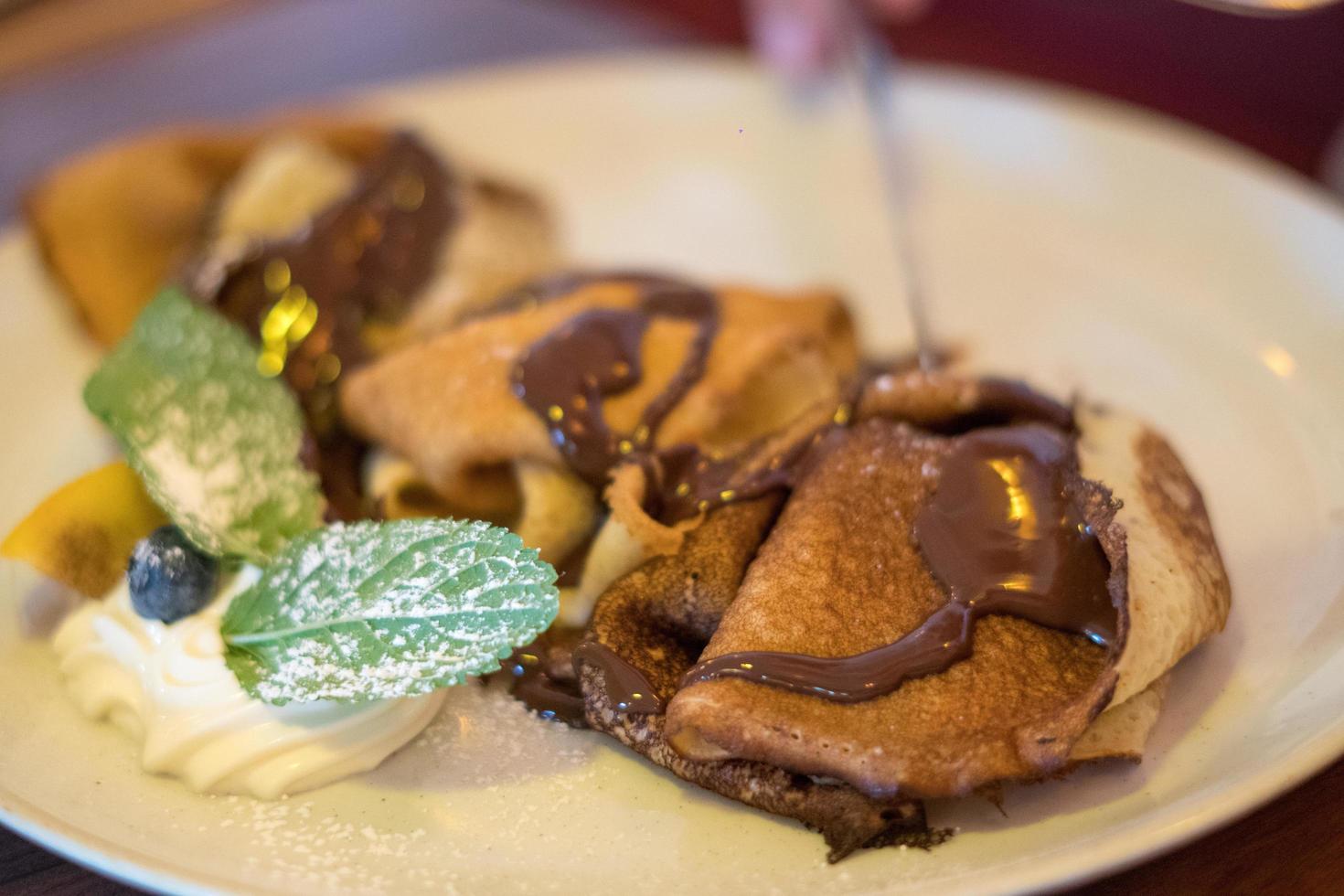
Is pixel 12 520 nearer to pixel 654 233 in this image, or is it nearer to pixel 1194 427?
pixel 654 233

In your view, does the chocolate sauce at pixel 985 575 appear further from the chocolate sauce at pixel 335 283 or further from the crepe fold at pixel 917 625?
the chocolate sauce at pixel 335 283

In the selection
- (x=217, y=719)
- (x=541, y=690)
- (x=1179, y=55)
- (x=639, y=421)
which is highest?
(x=1179, y=55)

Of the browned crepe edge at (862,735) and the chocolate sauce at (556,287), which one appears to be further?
the chocolate sauce at (556,287)

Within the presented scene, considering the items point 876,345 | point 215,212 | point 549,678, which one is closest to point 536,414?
point 549,678

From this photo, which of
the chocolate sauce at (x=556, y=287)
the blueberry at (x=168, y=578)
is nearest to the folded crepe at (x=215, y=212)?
the chocolate sauce at (x=556, y=287)

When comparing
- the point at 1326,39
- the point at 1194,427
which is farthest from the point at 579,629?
the point at 1326,39

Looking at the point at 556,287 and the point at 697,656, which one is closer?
the point at 697,656

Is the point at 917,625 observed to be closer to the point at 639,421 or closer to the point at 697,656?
the point at 697,656
